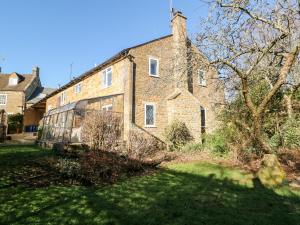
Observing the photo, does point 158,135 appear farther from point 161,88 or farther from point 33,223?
point 33,223

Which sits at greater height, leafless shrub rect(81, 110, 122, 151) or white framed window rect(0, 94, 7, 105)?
white framed window rect(0, 94, 7, 105)

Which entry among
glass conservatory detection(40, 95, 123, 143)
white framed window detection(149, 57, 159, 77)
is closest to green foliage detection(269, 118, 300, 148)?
white framed window detection(149, 57, 159, 77)

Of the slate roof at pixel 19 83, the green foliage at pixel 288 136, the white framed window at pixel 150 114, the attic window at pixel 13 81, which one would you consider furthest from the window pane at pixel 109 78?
the attic window at pixel 13 81

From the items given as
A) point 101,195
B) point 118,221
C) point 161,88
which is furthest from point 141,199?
point 161,88

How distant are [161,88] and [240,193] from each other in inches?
496

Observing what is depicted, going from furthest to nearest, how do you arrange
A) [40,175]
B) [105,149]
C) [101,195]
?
1. [105,149]
2. [40,175]
3. [101,195]

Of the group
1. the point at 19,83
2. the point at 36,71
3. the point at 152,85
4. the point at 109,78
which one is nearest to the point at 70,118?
the point at 109,78

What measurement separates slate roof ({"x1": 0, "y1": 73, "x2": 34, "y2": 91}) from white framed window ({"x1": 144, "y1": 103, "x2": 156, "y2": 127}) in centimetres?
3135

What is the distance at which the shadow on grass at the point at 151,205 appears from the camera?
16.3ft

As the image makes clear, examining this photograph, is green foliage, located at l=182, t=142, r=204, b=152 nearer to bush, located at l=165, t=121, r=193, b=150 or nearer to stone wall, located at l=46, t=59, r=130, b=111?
bush, located at l=165, t=121, r=193, b=150

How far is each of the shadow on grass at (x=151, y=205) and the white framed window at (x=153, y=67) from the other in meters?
11.9

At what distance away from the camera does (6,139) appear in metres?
24.7

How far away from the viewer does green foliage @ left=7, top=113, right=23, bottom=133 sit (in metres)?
36.2

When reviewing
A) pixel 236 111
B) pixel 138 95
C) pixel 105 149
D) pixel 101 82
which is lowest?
pixel 105 149
